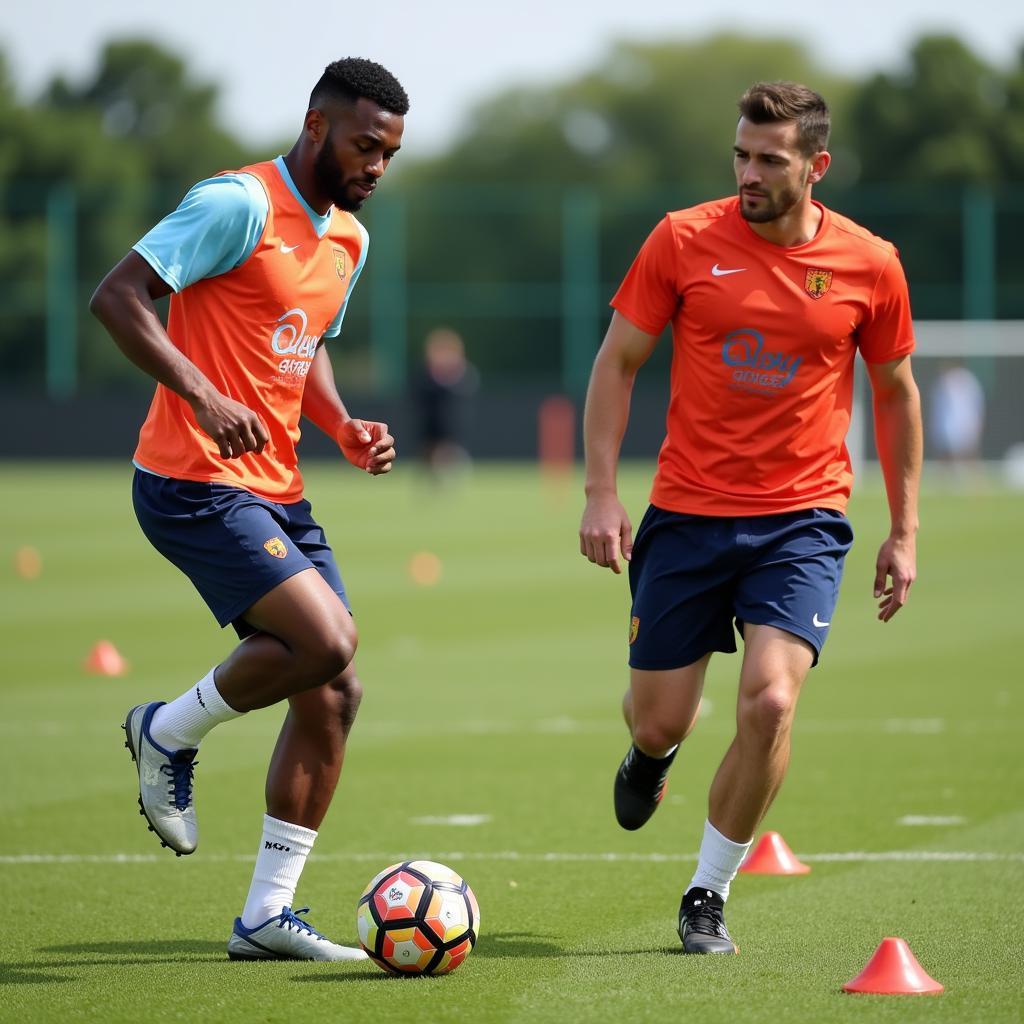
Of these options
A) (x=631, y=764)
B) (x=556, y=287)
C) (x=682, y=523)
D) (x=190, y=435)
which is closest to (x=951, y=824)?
→ (x=631, y=764)

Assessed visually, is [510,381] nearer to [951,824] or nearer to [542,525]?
[542,525]

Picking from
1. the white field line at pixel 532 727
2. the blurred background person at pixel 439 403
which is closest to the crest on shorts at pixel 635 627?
the white field line at pixel 532 727

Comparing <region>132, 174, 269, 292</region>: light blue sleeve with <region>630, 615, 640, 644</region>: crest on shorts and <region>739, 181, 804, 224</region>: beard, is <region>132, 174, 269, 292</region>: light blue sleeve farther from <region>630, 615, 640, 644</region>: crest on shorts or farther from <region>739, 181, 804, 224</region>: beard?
<region>630, 615, 640, 644</region>: crest on shorts

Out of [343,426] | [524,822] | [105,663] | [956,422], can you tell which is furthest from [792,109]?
[956,422]

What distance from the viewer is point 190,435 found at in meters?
5.50

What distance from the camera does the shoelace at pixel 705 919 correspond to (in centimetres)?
552

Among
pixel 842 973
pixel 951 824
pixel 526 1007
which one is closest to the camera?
pixel 526 1007

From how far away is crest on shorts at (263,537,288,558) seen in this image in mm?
5391

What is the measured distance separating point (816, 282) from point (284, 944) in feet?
8.33

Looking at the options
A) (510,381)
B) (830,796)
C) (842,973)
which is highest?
(842,973)

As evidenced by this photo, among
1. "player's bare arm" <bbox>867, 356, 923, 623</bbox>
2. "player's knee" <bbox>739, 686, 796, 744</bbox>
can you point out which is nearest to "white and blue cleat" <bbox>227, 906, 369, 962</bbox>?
"player's knee" <bbox>739, 686, 796, 744</bbox>

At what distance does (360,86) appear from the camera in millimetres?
5512

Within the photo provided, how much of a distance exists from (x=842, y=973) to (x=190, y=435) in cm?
240

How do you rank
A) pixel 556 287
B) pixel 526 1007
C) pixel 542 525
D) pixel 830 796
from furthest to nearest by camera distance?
pixel 556 287 < pixel 542 525 < pixel 830 796 < pixel 526 1007
